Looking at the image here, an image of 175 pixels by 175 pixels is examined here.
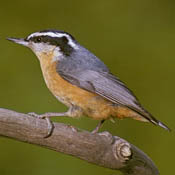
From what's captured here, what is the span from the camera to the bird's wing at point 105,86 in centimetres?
333

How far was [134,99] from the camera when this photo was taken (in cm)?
336

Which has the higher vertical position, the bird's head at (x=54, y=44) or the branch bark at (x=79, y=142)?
the bird's head at (x=54, y=44)

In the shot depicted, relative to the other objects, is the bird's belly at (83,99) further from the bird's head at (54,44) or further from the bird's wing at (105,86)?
the bird's head at (54,44)

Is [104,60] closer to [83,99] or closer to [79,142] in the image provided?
[83,99]

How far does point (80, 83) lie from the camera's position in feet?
11.1

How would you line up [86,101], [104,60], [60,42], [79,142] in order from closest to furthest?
[79,142] < [86,101] < [60,42] < [104,60]

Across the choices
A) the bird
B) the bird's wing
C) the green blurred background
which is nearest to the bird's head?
the bird

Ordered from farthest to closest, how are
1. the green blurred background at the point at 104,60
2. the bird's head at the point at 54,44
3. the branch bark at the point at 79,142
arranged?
the green blurred background at the point at 104,60 < the bird's head at the point at 54,44 < the branch bark at the point at 79,142

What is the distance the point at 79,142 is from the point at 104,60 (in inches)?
59.3

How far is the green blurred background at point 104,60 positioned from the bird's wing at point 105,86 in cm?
68

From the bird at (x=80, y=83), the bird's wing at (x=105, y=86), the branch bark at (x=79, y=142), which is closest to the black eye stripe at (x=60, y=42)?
the bird at (x=80, y=83)

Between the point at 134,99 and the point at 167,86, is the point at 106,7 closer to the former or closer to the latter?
the point at 167,86

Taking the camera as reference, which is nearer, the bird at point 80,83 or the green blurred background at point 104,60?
the bird at point 80,83

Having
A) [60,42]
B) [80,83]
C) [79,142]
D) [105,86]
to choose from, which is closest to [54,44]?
[60,42]
